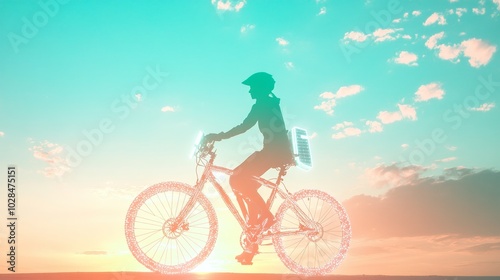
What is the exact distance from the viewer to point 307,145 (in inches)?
332

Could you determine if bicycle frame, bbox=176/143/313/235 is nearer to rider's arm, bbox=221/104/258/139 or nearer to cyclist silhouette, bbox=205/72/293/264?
cyclist silhouette, bbox=205/72/293/264

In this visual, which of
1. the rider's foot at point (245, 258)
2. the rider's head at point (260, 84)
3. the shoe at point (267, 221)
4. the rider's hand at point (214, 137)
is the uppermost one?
the rider's head at point (260, 84)

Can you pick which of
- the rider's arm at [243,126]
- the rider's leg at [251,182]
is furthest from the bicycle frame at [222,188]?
the rider's arm at [243,126]

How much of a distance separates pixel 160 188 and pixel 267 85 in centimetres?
271

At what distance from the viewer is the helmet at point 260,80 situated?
799 cm

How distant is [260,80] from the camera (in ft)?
26.2

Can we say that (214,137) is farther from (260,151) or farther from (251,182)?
(251,182)

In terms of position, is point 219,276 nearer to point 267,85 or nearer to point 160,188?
point 160,188

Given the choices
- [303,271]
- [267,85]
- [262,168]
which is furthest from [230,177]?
[303,271]

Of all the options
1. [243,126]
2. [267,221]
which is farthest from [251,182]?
[243,126]

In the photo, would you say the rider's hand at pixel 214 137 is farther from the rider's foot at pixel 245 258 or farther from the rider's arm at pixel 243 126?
the rider's foot at pixel 245 258

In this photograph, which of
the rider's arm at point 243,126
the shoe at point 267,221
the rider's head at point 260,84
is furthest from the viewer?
the shoe at point 267,221

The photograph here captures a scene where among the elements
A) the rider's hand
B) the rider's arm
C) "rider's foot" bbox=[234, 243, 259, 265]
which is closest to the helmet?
the rider's arm

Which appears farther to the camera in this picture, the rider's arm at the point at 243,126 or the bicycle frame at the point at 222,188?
the bicycle frame at the point at 222,188
